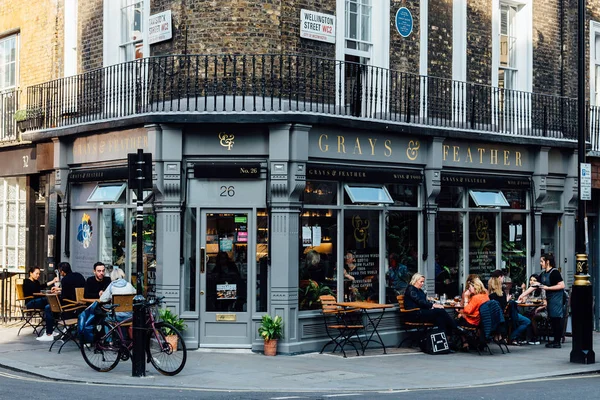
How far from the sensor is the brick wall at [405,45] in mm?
17781

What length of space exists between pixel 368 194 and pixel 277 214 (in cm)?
213

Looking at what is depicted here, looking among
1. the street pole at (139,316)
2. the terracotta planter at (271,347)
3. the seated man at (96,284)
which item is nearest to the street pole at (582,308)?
the terracotta planter at (271,347)

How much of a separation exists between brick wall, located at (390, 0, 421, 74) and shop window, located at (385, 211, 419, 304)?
2859 mm

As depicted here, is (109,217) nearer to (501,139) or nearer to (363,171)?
(363,171)

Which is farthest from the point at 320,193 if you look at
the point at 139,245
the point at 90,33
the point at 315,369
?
the point at 90,33

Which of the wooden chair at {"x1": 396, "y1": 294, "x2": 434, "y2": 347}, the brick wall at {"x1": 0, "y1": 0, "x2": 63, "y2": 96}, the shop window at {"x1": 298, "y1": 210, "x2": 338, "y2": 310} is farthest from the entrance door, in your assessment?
the brick wall at {"x1": 0, "y1": 0, "x2": 63, "y2": 96}

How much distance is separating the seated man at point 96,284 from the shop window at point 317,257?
139 inches

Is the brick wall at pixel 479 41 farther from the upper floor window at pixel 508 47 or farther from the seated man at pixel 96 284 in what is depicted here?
the seated man at pixel 96 284

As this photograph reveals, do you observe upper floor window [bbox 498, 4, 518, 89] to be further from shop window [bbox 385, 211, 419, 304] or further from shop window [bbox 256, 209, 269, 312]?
shop window [bbox 256, 209, 269, 312]

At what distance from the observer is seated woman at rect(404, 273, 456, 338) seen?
53.3ft

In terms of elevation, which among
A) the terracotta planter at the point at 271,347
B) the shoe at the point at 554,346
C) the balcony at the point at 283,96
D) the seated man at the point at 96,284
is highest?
the balcony at the point at 283,96

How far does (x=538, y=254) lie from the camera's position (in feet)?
65.6

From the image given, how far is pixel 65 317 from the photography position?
16.7 meters

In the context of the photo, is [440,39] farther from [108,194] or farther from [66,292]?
[66,292]
